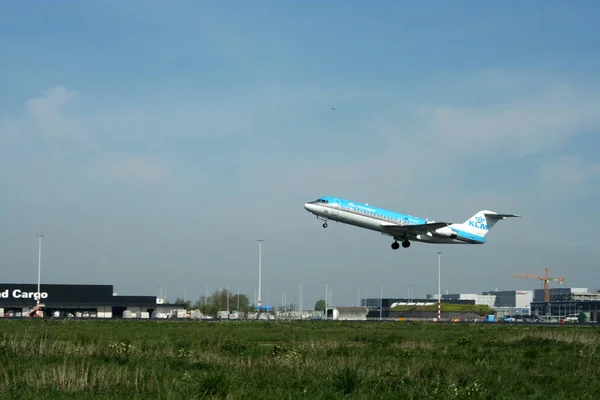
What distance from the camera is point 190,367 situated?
88.6 ft

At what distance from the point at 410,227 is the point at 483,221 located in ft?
53.4

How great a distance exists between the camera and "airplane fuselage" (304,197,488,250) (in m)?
73.1

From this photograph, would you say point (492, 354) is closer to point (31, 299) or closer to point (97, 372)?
point (97, 372)

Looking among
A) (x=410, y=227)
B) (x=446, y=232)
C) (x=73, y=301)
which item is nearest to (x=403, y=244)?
(x=410, y=227)

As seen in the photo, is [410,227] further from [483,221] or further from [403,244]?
[483,221]

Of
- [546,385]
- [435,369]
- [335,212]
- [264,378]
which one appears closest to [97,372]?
[264,378]

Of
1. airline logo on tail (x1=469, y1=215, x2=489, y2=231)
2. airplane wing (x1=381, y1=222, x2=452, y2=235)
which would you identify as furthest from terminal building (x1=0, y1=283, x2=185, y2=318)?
airplane wing (x1=381, y1=222, x2=452, y2=235)

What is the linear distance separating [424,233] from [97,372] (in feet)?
193

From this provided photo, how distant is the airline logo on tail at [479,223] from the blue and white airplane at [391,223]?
2.23 meters

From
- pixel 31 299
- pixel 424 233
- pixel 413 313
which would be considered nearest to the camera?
pixel 424 233

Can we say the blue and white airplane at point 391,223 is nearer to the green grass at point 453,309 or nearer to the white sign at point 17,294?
the white sign at point 17,294

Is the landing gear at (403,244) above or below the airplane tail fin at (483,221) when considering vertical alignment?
below

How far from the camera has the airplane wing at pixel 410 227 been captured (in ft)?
248

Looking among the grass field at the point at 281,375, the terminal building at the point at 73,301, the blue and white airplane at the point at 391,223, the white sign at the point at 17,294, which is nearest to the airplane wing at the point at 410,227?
the blue and white airplane at the point at 391,223
